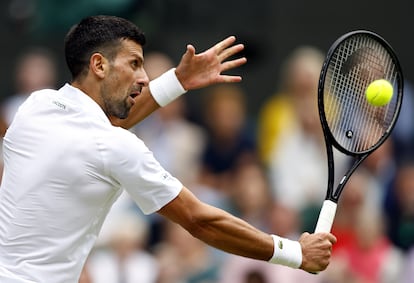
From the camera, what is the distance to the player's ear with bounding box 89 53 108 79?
5.68 metres

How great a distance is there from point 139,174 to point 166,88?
134cm

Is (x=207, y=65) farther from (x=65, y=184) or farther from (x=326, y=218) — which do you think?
(x=65, y=184)

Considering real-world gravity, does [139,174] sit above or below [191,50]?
below

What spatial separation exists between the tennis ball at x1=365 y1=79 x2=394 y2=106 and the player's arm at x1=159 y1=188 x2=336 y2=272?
0.93 meters

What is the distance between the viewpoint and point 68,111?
557cm

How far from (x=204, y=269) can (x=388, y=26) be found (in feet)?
10.6

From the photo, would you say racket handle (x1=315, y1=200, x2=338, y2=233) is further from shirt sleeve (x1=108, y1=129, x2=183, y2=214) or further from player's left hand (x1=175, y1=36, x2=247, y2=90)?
player's left hand (x1=175, y1=36, x2=247, y2=90)

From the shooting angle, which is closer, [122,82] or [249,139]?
[122,82]

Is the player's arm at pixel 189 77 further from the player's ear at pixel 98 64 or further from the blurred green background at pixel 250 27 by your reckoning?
the blurred green background at pixel 250 27

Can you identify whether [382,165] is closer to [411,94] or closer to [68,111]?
[411,94]

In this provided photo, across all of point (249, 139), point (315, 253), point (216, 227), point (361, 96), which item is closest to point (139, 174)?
point (216, 227)

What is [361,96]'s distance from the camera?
21.1 ft

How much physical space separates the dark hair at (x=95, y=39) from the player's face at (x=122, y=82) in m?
0.04

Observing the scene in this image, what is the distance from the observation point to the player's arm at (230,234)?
18.1ft
